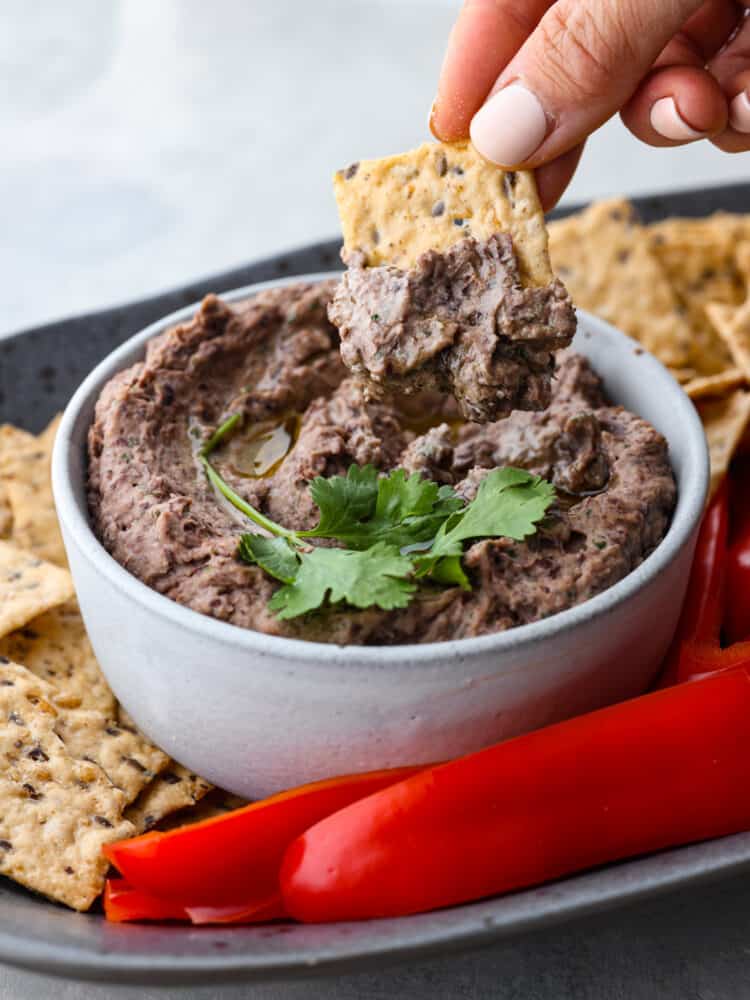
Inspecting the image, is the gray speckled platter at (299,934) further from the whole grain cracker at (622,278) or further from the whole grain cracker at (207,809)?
the whole grain cracker at (622,278)

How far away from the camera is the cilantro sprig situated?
8.02ft

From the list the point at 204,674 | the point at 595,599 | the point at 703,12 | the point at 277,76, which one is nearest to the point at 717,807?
the point at 595,599

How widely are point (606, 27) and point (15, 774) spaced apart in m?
2.00

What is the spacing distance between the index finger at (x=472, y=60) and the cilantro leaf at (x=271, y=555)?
0.98m

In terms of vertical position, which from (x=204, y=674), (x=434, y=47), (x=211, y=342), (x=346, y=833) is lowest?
(x=346, y=833)

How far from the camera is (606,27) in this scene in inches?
100.0

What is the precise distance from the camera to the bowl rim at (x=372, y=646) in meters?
2.42

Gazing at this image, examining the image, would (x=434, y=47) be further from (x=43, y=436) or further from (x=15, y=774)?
(x=15, y=774)

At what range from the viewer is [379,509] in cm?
268

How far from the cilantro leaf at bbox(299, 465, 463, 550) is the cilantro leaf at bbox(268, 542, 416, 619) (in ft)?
0.36

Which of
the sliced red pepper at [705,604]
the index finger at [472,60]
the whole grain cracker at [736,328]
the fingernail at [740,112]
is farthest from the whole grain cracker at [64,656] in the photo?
the fingernail at [740,112]

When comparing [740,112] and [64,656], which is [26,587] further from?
[740,112]

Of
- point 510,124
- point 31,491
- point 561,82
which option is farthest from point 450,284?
point 31,491

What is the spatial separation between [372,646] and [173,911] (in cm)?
68
